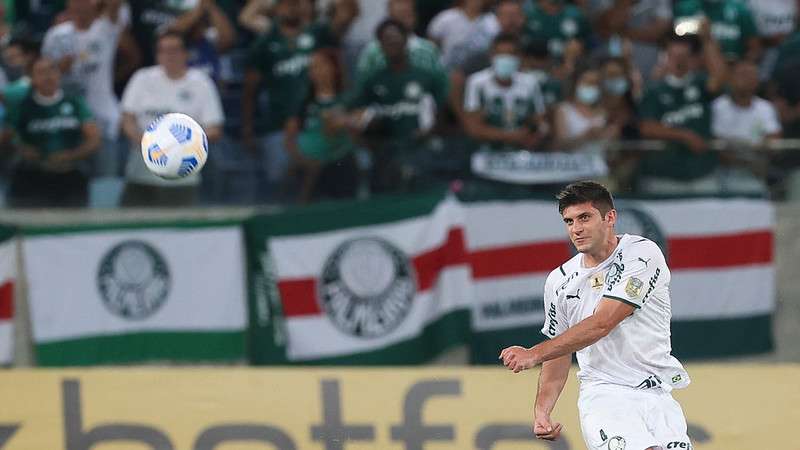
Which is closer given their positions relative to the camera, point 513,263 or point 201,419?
point 201,419

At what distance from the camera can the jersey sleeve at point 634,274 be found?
6902mm

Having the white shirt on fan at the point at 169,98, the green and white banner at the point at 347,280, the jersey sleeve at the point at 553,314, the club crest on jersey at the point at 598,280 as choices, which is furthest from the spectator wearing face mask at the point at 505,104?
the club crest on jersey at the point at 598,280

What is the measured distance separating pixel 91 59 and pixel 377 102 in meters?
2.73

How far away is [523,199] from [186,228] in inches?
116

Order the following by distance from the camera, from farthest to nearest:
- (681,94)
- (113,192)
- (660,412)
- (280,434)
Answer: (681,94)
(113,192)
(280,434)
(660,412)

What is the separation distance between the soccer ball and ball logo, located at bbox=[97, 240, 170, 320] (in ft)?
13.8

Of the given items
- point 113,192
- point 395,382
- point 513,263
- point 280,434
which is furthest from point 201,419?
point 513,263

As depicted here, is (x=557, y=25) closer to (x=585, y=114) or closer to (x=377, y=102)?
(x=585, y=114)

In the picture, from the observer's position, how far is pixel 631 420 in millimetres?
7020

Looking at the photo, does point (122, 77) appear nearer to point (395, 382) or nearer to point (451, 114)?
point (451, 114)

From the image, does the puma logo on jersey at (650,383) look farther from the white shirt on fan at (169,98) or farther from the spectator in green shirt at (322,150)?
the white shirt on fan at (169,98)

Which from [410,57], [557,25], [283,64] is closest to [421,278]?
[410,57]

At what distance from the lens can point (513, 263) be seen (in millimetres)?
13188

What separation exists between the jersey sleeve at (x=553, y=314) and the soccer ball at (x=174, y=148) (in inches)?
93.7
